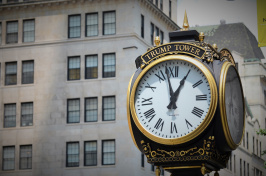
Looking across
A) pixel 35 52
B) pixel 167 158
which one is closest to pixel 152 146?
pixel 167 158

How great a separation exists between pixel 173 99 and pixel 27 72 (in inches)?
1779

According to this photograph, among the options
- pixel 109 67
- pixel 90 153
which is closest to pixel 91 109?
pixel 90 153

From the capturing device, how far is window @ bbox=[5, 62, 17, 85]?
50719 mm

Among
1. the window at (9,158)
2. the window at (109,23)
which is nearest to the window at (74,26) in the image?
the window at (109,23)

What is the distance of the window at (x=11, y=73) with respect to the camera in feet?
166

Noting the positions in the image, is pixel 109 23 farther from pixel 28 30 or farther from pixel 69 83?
pixel 28 30

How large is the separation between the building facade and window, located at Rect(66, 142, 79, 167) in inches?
2.9

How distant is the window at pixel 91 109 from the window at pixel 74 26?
5.24 meters

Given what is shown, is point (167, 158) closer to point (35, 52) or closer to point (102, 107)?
point (102, 107)

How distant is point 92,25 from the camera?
49.1 metres

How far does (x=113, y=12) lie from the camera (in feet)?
161

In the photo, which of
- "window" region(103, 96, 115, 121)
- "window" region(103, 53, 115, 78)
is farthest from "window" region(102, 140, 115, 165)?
"window" region(103, 53, 115, 78)

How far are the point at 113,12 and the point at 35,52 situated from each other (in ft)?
22.5

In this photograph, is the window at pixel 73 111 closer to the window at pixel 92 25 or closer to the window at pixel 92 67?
the window at pixel 92 67
